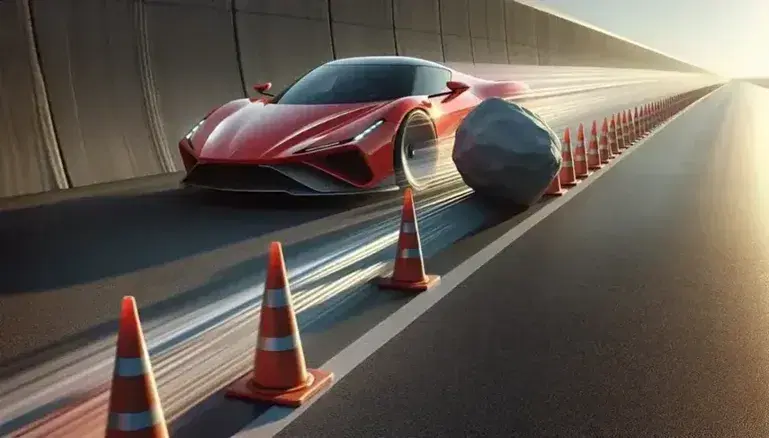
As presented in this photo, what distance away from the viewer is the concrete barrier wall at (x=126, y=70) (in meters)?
10.7

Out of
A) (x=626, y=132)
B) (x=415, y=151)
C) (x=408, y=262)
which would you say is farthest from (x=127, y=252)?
(x=626, y=132)

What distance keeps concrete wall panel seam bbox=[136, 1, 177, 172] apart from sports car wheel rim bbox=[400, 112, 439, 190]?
3810 mm

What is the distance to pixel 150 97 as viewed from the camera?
42.4 feet

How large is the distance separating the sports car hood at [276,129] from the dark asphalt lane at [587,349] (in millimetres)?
2388

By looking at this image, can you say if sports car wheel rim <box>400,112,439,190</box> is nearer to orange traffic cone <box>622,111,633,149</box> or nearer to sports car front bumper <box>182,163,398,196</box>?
sports car front bumper <box>182,163,398,196</box>

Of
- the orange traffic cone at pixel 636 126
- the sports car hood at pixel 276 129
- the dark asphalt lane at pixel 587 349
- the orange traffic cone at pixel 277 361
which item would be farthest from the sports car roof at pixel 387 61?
the orange traffic cone at pixel 636 126

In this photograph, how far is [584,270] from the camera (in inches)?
278

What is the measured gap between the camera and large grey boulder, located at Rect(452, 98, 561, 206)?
34.0 ft

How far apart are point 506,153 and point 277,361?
651cm

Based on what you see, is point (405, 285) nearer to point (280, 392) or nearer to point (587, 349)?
point (587, 349)

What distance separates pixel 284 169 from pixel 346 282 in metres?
2.93

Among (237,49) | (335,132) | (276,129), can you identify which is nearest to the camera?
(335,132)

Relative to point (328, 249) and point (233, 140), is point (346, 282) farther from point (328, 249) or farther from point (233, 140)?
point (233, 140)

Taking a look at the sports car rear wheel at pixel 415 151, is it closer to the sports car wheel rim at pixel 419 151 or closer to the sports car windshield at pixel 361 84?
the sports car wheel rim at pixel 419 151
